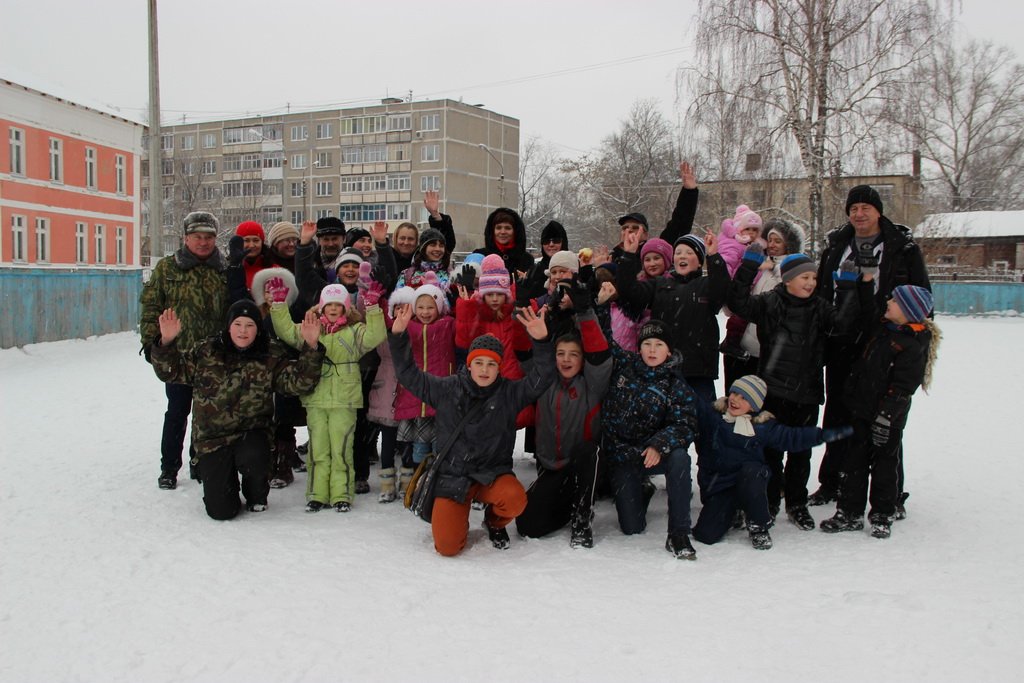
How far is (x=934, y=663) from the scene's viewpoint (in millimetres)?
3016

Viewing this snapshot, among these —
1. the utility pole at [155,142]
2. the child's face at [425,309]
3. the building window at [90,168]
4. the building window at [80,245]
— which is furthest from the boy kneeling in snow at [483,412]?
the building window at [90,168]

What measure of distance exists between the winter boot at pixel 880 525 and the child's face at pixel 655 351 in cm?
170

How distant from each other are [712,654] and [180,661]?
2.28 m

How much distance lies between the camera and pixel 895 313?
4359 millimetres

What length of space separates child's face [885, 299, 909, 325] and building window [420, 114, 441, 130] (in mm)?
57125

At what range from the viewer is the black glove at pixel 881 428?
440cm

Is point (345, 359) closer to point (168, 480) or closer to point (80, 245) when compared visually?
point (168, 480)

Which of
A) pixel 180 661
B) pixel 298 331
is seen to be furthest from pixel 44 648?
pixel 298 331

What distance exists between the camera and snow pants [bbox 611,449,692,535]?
4.33 m

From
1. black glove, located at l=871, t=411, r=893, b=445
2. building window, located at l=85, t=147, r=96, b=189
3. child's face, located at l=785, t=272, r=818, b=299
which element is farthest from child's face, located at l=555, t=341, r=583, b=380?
building window, located at l=85, t=147, r=96, b=189

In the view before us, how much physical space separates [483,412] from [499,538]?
31.2 inches

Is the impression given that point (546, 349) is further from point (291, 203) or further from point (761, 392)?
point (291, 203)

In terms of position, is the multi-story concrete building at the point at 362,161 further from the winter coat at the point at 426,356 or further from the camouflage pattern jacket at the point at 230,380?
the camouflage pattern jacket at the point at 230,380

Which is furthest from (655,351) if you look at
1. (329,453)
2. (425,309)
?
(329,453)
